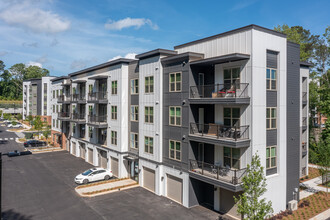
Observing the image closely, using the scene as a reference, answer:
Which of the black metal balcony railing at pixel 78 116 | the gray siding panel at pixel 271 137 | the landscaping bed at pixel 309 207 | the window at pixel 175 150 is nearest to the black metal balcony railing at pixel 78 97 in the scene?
the black metal balcony railing at pixel 78 116

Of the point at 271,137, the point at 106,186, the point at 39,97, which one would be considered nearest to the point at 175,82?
A: the point at 271,137

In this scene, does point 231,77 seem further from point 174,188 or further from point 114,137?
point 114,137

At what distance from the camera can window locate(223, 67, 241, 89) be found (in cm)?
1755

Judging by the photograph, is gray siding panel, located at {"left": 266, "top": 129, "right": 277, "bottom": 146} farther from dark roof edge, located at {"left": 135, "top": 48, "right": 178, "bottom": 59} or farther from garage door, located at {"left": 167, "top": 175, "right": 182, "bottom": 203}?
dark roof edge, located at {"left": 135, "top": 48, "right": 178, "bottom": 59}

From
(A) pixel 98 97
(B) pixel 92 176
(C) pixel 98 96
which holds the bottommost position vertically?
(B) pixel 92 176

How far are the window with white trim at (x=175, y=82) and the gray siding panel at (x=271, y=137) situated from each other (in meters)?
7.91

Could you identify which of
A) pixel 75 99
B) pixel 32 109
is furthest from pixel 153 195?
pixel 32 109

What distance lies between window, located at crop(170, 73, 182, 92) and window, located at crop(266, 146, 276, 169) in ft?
28.1

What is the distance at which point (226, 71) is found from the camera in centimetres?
1834

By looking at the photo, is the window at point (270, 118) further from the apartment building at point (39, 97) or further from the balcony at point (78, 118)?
the apartment building at point (39, 97)

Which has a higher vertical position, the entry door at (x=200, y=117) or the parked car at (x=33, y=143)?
the entry door at (x=200, y=117)

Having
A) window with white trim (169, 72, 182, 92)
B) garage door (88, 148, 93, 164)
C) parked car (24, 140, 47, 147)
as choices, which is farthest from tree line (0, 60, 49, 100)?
window with white trim (169, 72, 182, 92)

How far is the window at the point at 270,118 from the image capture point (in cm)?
1798

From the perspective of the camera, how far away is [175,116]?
21.3 meters
